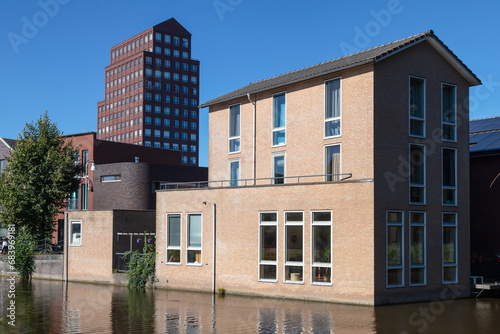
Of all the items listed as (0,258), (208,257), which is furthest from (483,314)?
(0,258)

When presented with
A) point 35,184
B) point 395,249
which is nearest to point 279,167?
point 395,249

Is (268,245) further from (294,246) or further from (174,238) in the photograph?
(174,238)

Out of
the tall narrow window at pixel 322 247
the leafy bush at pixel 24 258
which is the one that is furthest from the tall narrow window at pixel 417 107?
the leafy bush at pixel 24 258

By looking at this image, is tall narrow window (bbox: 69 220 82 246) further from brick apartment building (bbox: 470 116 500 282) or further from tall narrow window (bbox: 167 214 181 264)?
brick apartment building (bbox: 470 116 500 282)

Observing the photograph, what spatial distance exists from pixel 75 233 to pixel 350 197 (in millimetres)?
15801

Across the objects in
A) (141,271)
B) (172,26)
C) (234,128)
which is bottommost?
(141,271)

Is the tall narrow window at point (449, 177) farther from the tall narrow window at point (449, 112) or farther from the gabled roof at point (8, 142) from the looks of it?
the gabled roof at point (8, 142)

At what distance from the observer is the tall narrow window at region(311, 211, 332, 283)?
21.4m

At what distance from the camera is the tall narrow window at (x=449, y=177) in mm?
23328

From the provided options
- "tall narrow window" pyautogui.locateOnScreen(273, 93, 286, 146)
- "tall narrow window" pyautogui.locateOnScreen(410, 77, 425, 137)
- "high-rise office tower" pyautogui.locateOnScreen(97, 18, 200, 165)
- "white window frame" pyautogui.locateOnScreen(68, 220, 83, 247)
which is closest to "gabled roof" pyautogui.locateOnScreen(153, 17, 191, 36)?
"high-rise office tower" pyautogui.locateOnScreen(97, 18, 200, 165)

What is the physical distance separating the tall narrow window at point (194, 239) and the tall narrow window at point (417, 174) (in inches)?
340

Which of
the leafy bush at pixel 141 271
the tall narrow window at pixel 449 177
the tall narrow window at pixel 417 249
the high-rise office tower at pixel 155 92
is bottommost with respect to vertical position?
the leafy bush at pixel 141 271

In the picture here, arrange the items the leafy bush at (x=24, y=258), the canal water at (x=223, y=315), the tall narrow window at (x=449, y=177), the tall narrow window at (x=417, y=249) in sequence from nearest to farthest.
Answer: the canal water at (x=223, y=315) → the tall narrow window at (x=417, y=249) → the tall narrow window at (x=449, y=177) → the leafy bush at (x=24, y=258)

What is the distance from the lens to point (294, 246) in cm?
2234
